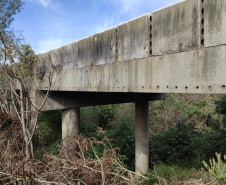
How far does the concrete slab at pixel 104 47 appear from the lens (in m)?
3.45

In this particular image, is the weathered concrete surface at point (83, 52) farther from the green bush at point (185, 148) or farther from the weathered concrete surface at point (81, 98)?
the green bush at point (185, 148)

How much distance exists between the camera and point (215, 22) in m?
2.07

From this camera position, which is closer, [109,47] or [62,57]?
[109,47]

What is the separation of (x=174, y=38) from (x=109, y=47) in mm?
1437

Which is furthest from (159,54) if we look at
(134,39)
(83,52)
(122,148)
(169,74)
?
(122,148)

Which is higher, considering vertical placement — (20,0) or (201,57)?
(20,0)

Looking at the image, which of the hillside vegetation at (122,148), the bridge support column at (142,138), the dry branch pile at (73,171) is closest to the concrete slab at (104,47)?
the hillside vegetation at (122,148)

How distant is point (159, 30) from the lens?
264cm

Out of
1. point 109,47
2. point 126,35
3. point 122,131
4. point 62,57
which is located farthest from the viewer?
→ point 122,131

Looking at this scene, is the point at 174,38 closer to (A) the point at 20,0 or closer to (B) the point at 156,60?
(B) the point at 156,60

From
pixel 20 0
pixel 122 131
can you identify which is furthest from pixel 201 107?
pixel 20 0

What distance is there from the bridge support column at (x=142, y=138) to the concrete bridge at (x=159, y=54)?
3.38 meters

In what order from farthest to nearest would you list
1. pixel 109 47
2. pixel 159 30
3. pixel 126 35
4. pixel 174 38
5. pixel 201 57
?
1. pixel 109 47
2. pixel 126 35
3. pixel 159 30
4. pixel 174 38
5. pixel 201 57

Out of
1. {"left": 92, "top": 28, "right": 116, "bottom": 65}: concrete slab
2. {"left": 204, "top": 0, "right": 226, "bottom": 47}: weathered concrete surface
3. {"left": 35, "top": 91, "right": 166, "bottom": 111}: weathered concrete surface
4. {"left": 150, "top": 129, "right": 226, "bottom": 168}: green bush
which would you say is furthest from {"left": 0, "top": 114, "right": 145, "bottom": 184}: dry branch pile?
{"left": 150, "top": 129, "right": 226, "bottom": 168}: green bush
